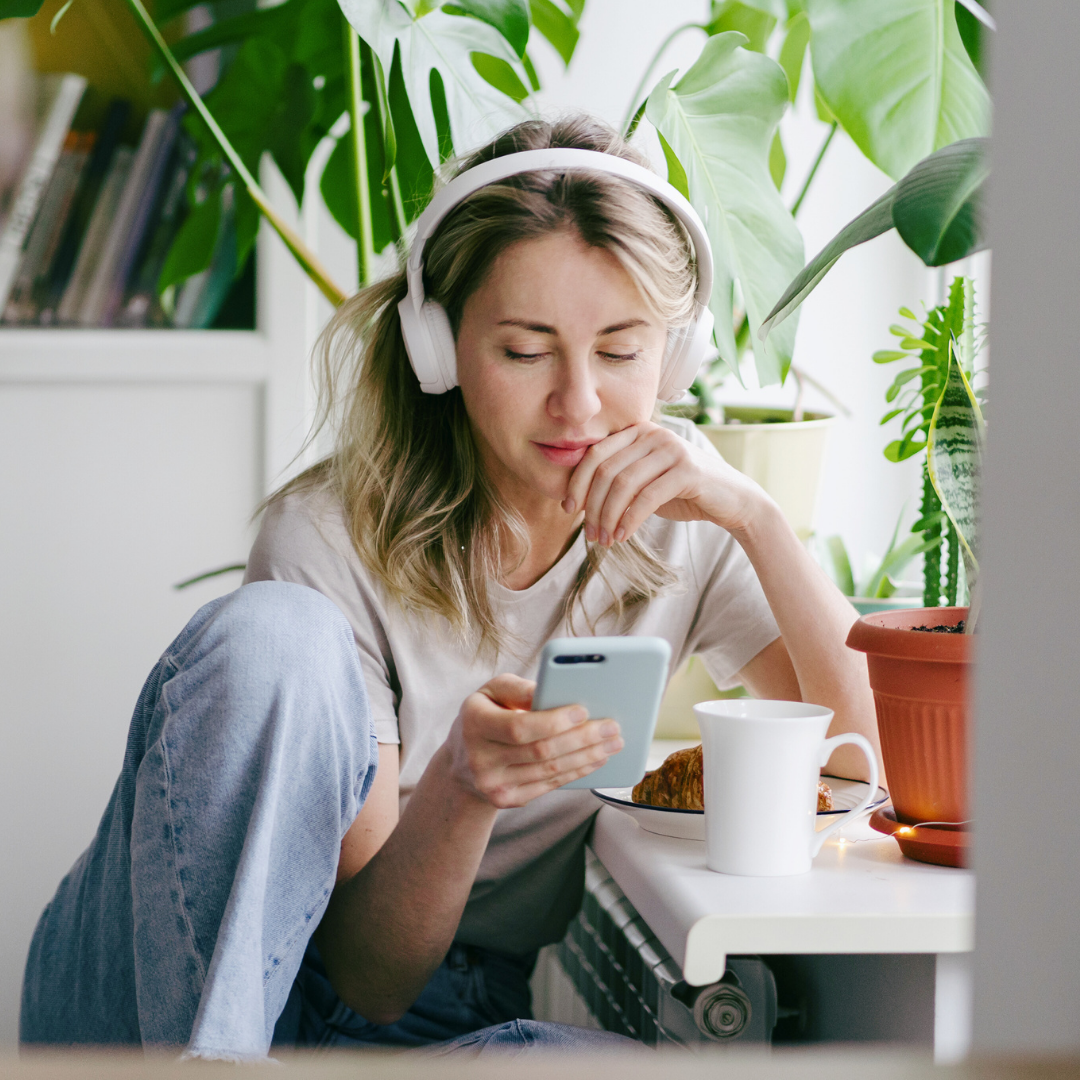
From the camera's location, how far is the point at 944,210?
1.84ft

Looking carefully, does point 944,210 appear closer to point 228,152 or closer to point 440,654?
point 440,654

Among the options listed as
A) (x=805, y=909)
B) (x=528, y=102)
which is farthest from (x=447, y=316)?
(x=528, y=102)

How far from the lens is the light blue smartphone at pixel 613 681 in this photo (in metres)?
0.65

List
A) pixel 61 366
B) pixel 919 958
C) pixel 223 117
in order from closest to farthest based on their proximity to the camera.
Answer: pixel 919 958 < pixel 223 117 < pixel 61 366

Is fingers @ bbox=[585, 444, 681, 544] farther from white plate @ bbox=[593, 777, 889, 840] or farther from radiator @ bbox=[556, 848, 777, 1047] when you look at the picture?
radiator @ bbox=[556, 848, 777, 1047]

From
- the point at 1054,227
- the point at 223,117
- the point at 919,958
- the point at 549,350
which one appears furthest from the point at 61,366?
the point at 1054,227

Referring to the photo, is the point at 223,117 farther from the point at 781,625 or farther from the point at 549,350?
the point at 781,625

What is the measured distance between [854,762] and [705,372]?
77cm

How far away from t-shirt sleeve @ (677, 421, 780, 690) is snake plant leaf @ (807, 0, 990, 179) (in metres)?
0.34

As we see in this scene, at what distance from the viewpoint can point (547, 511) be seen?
109 centimetres

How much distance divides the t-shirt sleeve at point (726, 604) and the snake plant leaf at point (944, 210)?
526 mm

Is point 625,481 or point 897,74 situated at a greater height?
point 897,74

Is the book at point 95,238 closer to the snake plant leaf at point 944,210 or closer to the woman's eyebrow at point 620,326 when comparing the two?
the woman's eyebrow at point 620,326

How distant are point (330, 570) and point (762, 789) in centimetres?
46
